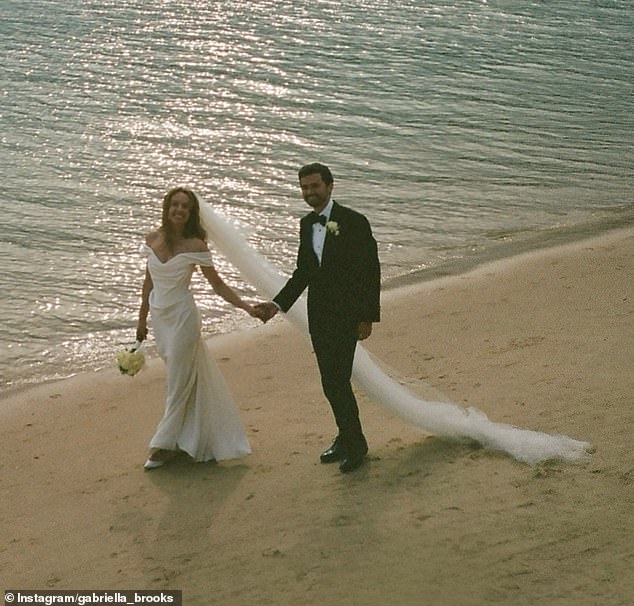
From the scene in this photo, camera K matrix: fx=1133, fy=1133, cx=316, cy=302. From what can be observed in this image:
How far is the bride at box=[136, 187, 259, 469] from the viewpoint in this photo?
313 inches

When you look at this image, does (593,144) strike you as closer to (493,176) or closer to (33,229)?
(493,176)

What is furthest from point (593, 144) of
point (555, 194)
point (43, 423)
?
point (43, 423)

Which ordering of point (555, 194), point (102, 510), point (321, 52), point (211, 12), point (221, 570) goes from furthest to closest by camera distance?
point (211, 12), point (321, 52), point (555, 194), point (102, 510), point (221, 570)

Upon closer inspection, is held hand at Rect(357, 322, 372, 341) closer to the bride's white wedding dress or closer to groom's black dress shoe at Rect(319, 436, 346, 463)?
groom's black dress shoe at Rect(319, 436, 346, 463)

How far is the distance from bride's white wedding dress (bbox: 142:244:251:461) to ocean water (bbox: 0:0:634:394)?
3.36m

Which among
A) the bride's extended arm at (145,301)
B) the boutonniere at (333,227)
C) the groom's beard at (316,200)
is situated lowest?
the bride's extended arm at (145,301)

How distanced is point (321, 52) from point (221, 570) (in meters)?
22.5

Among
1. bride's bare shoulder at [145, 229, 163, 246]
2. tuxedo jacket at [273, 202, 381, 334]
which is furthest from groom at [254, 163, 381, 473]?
bride's bare shoulder at [145, 229, 163, 246]

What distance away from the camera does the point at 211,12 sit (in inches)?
1324

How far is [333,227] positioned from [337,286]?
0.41 meters

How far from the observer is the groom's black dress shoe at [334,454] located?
25.5ft

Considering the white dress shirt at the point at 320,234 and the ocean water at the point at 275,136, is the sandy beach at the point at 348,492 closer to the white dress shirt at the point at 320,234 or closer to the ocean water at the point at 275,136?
the white dress shirt at the point at 320,234

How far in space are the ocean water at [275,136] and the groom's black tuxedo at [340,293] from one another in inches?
175

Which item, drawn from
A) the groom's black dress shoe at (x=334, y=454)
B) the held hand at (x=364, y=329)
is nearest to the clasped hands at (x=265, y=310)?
the held hand at (x=364, y=329)
